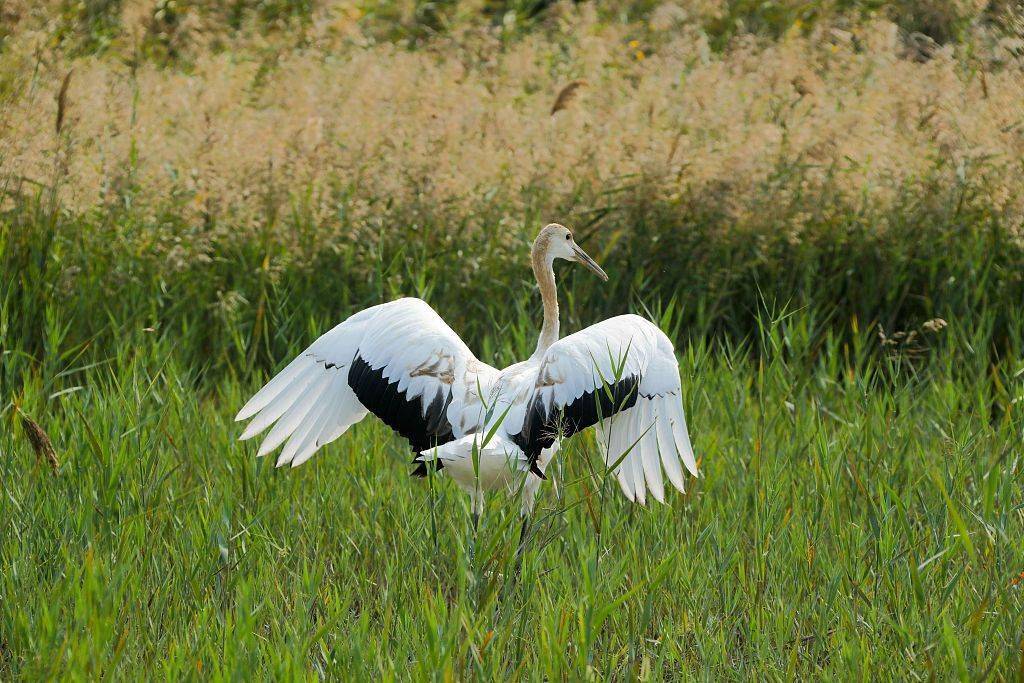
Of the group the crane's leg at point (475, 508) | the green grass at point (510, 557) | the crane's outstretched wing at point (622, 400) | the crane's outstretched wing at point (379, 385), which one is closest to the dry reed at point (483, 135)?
the green grass at point (510, 557)

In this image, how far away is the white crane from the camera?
12.6ft

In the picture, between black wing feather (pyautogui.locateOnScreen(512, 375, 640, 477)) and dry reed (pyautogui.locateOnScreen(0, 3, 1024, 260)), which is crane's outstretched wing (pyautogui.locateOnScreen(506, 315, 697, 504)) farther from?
dry reed (pyautogui.locateOnScreen(0, 3, 1024, 260))

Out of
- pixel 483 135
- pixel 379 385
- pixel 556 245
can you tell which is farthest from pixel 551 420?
pixel 483 135

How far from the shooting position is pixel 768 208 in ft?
20.8

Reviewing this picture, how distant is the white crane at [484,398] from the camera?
385cm

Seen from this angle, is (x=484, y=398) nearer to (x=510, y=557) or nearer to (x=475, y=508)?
(x=475, y=508)

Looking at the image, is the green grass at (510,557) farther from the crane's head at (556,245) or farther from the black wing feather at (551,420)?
the crane's head at (556,245)

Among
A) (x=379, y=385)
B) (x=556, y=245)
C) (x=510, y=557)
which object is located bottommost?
(x=379, y=385)

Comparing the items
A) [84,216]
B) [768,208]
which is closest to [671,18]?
[768,208]

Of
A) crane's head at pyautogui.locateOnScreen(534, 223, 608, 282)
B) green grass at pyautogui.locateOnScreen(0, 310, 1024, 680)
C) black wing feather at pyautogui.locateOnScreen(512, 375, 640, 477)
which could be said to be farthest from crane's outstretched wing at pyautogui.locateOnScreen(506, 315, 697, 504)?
crane's head at pyautogui.locateOnScreen(534, 223, 608, 282)

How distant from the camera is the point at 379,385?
4.23m

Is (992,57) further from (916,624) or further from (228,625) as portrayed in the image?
(228,625)

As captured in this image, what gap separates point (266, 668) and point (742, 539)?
65.9 inches

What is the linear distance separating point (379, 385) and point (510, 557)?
135 centimetres
